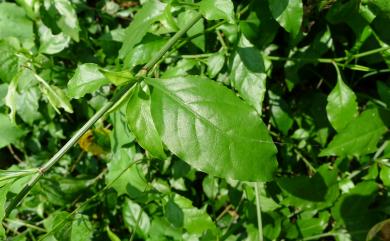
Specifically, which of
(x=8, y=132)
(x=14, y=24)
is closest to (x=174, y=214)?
(x=8, y=132)

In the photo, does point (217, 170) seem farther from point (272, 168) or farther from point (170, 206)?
point (170, 206)

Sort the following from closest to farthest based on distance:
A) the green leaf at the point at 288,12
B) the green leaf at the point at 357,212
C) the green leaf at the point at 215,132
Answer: the green leaf at the point at 215,132, the green leaf at the point at 288,12, the green leaf at the point at 357,212

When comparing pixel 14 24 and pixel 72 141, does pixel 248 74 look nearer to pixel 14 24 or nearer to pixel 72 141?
pixel 72 141

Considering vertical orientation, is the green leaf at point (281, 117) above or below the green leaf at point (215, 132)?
below

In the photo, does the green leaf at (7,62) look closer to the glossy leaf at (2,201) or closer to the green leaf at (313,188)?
the glossy leaf at (2,201)

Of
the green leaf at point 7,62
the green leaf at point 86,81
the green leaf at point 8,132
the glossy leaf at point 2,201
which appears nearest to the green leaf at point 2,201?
the glossy leaf at point 2,201

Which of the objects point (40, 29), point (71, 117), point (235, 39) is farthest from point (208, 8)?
point (71, 117)
